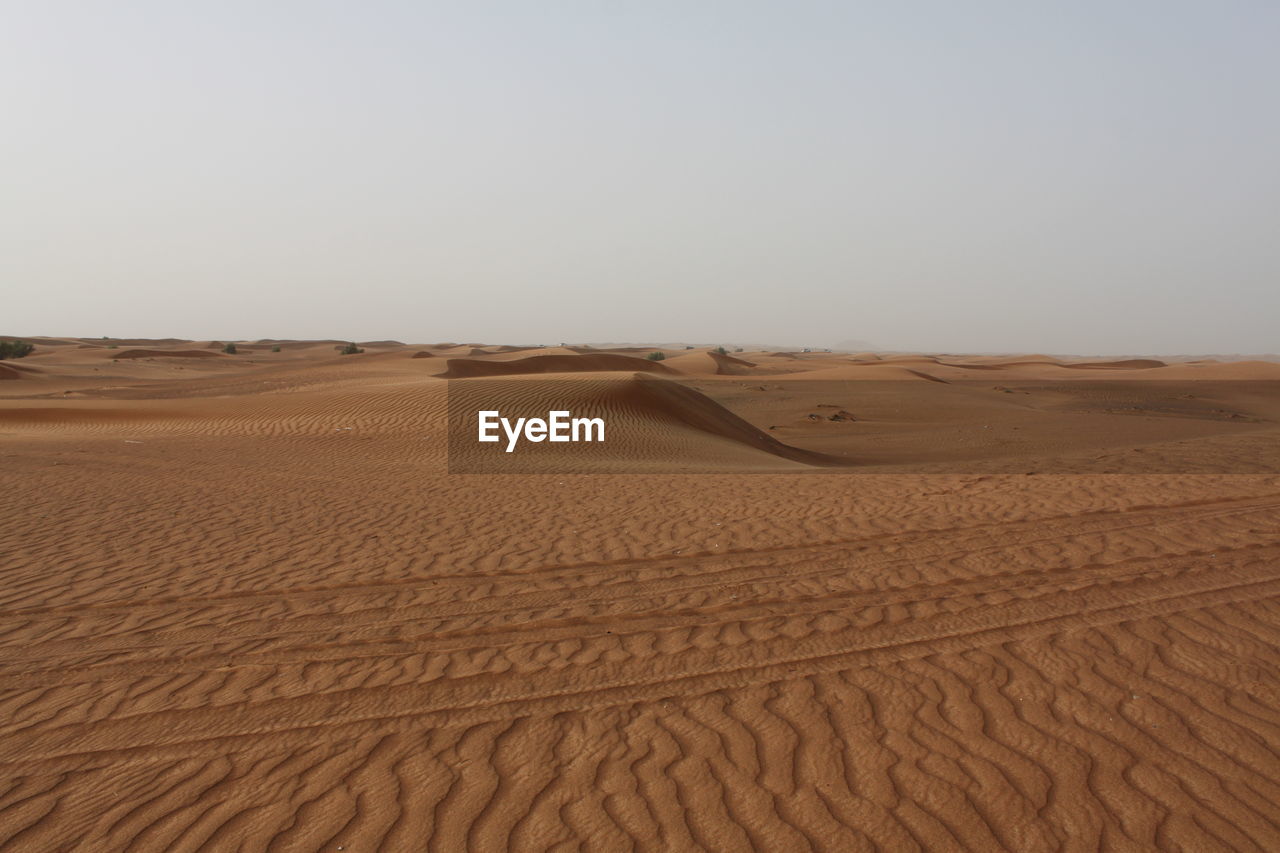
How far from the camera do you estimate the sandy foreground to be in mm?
3547

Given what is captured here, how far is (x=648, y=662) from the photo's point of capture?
5.07 m

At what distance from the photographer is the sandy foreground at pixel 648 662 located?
3.55 metres

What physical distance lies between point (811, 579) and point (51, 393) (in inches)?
1227

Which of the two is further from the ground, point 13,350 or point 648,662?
point 13,350

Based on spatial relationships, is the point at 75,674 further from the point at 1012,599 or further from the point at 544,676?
the point at 1012,599

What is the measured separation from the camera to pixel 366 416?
58.4 ft
